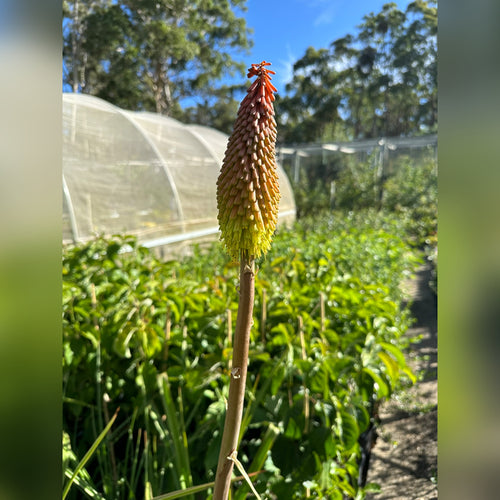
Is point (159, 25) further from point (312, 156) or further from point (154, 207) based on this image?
point (312, 156)

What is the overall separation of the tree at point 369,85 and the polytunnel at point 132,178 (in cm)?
214

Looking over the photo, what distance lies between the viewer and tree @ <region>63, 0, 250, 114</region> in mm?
5703

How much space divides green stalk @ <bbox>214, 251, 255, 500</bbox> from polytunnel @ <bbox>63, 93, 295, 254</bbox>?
12.9 ft

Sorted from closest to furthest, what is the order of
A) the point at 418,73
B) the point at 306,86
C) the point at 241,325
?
the point at 241,325 → the point at 418,73 → the point at 306,86

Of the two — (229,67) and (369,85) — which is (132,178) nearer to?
(229,67)

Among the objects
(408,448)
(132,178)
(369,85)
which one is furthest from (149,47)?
(408,448)

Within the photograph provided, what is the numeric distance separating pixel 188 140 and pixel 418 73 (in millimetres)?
5088

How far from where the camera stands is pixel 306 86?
32.4 feet

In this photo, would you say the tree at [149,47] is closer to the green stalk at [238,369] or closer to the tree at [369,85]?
the tree at [369,85]

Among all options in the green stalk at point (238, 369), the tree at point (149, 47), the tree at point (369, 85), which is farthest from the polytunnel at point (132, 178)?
the green stalk at point (238, 369)

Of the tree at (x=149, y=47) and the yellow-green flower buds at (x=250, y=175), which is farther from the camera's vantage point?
the tree at (x=149, y=47)

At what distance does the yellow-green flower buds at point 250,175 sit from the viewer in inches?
17.0
